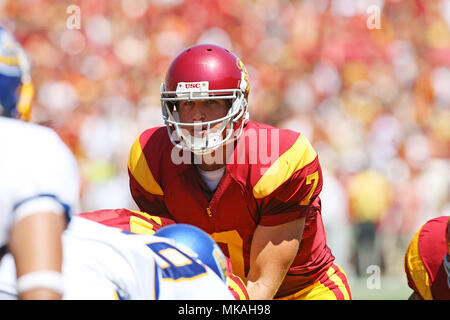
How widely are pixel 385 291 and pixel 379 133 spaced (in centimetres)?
202

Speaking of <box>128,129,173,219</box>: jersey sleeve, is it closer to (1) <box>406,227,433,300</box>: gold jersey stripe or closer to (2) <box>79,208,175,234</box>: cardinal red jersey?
(2) <box>79,208,175,234</box>: cardinal red jersey

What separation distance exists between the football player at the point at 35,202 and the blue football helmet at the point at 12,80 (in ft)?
0.34

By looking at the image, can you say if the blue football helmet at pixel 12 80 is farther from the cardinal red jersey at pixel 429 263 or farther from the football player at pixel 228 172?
the cardinal red jersey at pixel 429 263

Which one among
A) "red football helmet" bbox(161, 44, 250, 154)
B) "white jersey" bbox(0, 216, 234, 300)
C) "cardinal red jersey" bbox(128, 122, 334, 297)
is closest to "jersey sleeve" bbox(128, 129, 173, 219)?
"cardinal red jersey" bbox(128, 122, 334, 297)

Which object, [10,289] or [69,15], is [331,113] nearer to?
[69,15]

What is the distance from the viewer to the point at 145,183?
2924mm

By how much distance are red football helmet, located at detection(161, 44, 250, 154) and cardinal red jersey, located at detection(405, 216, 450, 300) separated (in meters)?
1.07

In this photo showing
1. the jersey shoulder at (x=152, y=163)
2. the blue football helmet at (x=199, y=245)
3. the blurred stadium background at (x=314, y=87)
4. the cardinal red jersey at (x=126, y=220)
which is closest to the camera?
the blue football helmet at (x=199, y=245)

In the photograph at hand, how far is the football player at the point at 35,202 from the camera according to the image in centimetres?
151

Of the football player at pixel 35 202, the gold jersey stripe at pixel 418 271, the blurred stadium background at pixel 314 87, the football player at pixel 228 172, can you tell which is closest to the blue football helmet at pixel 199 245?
the football player at pixel 228 172

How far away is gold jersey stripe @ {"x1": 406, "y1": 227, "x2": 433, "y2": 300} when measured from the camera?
10.4 feet

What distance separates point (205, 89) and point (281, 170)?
45cm

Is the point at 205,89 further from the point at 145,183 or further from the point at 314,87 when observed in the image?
the point at 314,87

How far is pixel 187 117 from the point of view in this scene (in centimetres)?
283
